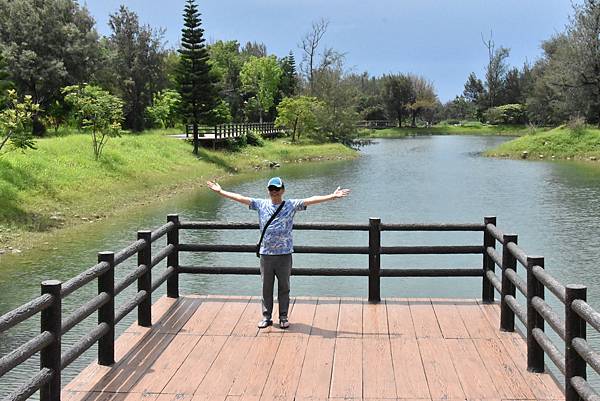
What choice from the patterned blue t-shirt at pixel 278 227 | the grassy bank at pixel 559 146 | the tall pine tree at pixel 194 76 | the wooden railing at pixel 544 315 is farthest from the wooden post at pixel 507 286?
the grassy bank at pixel 559 146

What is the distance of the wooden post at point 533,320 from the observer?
18.1 feet

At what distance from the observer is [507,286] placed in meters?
6.59

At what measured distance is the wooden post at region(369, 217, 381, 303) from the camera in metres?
7.33

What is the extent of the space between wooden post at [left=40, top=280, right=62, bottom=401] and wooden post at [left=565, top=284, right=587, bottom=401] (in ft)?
11.4

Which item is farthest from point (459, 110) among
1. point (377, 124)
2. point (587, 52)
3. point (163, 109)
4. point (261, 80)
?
point (163, 109)

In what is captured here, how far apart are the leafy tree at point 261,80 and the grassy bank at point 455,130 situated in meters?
15.5

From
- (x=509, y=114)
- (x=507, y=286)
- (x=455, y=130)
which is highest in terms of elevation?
(x=509, y=114)

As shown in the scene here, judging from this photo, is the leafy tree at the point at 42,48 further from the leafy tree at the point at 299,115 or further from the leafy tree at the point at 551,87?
the leafy tree at the point at 551,87

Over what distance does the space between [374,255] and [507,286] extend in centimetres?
149

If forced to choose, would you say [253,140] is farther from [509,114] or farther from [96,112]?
[509,114]

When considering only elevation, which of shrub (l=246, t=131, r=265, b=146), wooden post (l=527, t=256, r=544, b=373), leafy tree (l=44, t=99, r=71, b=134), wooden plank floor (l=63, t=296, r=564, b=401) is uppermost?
leafy tree (l=44, t=99, r=71, b=134)

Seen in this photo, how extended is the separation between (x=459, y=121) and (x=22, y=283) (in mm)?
97841

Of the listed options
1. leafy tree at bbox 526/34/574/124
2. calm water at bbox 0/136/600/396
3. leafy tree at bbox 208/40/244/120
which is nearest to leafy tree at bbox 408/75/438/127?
leafy tree at bbox 526/34/574/124

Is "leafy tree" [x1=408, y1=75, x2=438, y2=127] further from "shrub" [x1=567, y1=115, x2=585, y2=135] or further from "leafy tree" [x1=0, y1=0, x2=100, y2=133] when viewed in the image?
"leafy tree" [x1=0, y1=0, x2=100, y2=133]
